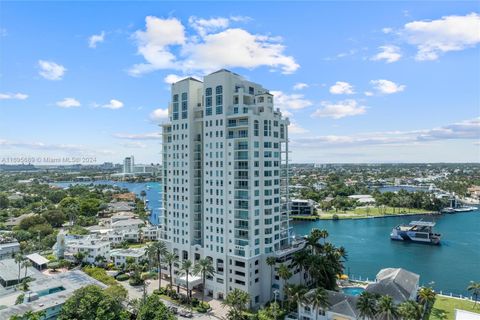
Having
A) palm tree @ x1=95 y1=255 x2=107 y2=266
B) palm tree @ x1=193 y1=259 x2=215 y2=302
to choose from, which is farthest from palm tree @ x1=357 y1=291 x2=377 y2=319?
palm tree @ x1=95 y1=255 x2=107 y2=266

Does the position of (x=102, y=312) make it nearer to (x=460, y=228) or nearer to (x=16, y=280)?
(x=16, y=280)

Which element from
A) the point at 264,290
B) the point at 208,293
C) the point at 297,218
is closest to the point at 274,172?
the point at 264,290

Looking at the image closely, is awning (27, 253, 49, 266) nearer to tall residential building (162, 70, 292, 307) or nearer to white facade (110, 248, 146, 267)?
white facade (110, 248, 146, 267)

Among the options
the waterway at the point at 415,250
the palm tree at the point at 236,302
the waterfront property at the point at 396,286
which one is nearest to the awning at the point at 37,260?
the waterway at the point at 415,250

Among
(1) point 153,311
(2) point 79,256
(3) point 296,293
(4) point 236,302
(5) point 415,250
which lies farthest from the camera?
(5) point 415,250

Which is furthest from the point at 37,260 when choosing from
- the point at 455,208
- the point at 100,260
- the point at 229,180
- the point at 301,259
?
the point at 455,208

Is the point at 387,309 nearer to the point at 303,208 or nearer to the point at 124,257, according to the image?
the point at 124,257
